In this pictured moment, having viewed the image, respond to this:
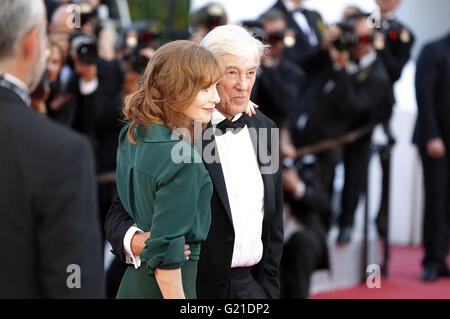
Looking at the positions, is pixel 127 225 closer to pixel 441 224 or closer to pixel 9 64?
pixel 9 64

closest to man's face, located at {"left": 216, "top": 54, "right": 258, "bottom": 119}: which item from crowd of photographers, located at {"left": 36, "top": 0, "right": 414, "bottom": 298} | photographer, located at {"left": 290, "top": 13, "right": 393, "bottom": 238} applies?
crowd of photographers, located at {"left": 36, "top": 0, "right": 414, "bottom": 298}

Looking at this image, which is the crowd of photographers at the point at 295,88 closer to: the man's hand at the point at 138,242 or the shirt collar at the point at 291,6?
the shirt collar at the point at 291,6

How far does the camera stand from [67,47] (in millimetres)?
3830

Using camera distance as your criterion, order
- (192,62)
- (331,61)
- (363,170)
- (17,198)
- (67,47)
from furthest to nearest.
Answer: (363,170)
(331,61)
(67,47)
(192,62)
(17,198)

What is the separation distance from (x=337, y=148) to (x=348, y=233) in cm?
58

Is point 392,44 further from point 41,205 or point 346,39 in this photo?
point 41,205

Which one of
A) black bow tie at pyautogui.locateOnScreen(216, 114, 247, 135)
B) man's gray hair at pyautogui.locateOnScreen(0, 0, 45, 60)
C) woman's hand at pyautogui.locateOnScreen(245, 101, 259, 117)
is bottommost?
black bow tie at pyautogui.locateOnScreen(216, 114, 247, 135)

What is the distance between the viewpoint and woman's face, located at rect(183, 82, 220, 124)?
1.62 m

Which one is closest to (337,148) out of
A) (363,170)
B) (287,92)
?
(363,170)

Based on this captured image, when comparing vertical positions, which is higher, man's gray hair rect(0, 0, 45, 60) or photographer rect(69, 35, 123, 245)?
man's gray hair rect(0, 0, 45, 60)

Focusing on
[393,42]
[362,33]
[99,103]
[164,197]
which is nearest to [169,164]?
[164,197]

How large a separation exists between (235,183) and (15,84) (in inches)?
20.9

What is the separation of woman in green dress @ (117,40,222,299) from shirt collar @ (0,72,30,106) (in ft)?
0.79

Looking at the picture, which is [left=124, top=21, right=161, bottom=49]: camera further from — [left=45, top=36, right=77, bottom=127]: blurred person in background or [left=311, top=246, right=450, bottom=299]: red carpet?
[left=311, top=246, right=450, bottom=299]: red carpet
